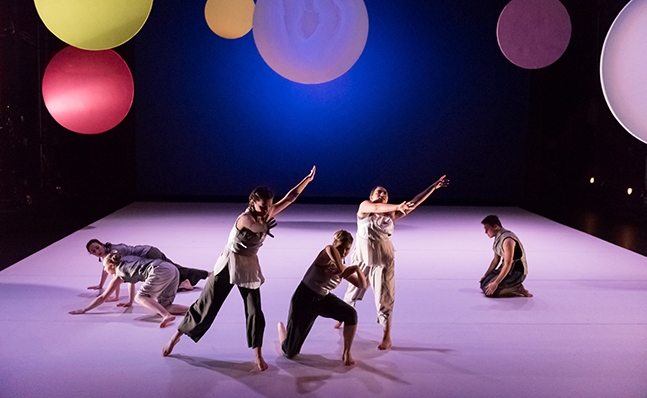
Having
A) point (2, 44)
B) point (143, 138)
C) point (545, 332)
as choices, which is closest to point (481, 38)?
point (143, 138)

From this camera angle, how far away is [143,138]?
1409 cm

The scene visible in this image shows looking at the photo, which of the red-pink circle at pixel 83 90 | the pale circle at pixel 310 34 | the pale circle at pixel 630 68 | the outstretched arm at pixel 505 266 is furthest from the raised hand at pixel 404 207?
the red-pink circle at pixel 83 90

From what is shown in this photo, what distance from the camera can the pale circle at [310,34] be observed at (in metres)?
6.46

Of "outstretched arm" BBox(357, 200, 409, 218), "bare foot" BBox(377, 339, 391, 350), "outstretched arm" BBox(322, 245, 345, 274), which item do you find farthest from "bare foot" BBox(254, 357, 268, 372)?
"outstretched arm" BBox(357, 200, 409, 218)

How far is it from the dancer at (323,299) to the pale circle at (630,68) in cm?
195

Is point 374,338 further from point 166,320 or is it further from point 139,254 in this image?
point 139,254

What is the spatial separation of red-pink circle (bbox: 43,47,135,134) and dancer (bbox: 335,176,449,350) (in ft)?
10.7

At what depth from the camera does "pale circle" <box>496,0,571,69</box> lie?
27.9ft

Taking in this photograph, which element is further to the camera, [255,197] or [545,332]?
[545,332]

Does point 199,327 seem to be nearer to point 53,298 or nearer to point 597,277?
point 53,298

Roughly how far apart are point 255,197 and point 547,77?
10.4 metres

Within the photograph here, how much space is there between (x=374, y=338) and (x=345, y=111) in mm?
9081

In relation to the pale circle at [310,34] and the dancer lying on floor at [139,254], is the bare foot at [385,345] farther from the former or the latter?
the pale circle at [310,34]

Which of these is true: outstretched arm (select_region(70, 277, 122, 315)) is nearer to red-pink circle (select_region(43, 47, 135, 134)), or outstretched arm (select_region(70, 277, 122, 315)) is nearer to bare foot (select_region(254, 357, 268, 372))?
bare foot (select_region(254, 357, 268, 372))
